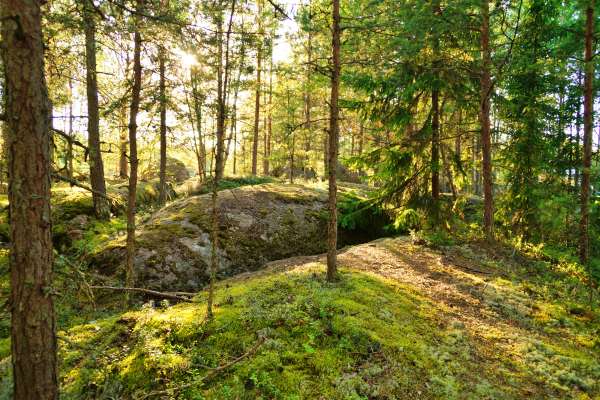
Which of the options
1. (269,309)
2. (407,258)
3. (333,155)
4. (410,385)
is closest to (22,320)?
(269,309)

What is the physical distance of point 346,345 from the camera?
20.3ft

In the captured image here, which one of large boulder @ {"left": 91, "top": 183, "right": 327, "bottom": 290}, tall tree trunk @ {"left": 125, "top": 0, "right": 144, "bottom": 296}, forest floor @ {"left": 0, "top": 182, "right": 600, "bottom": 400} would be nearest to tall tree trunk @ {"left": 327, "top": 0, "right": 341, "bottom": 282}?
forest floor @ {"left": 0, "top": 182, "right": 600, "bottom": 400}

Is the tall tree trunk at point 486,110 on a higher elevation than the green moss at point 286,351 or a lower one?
higher

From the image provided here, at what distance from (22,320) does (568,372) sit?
804cm

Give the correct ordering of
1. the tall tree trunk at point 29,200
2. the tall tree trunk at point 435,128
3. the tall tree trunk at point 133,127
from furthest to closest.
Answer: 1. the tall tree trunk at point 435,128
2. the tall tree trunk at point 133,127
3. the tall tree trunk at point 29,200

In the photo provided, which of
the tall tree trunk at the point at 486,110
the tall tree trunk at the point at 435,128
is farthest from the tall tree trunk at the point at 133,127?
the tall tree trunk at the point at 486,110

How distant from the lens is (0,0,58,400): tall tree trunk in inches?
128

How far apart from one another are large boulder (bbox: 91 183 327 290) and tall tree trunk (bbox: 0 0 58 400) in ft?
18.0

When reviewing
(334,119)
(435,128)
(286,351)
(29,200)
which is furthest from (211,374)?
(435,128)

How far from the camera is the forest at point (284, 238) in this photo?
12.4ft

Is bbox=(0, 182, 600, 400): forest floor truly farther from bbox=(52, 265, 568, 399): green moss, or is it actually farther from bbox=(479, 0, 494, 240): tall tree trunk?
bbox=(479, 0, 494, 240): tall tree trunk

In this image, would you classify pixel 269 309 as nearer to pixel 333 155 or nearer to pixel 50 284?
pixel 333 155

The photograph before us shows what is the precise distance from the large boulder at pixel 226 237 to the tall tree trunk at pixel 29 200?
5494mm

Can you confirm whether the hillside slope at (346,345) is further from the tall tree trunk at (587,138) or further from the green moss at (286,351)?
the tall tree trunk at (587,138)
